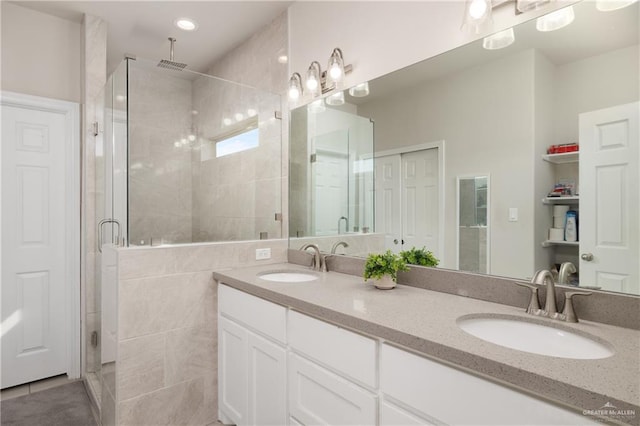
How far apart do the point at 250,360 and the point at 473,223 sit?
124 cm

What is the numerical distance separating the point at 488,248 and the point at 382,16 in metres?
1.36

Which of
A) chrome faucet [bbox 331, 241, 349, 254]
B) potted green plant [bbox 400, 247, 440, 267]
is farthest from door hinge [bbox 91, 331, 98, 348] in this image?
potted green plant [bbox 400, 247, 440, 267]

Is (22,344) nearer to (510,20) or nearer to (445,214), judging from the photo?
(445,214)

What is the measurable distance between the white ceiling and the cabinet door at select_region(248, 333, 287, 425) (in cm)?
237

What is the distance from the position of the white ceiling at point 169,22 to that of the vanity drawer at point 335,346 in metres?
2.34

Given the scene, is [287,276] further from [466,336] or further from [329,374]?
[466,336]

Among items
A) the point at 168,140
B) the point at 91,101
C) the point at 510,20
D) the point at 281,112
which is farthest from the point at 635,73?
the point at 91,101

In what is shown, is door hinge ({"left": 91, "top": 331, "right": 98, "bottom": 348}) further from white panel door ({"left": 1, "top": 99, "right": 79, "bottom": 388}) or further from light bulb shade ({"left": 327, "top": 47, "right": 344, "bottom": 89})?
light bulb shade ({"left": 327, "top": 47, "right": 344, "bottom": 89})

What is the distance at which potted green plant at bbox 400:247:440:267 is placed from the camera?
1.62 metres

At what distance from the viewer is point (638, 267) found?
106 cm

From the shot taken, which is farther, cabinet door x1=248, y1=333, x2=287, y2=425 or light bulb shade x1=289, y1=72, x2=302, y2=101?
light bulb shade x1=289, y1=72, x2=302, y2=101

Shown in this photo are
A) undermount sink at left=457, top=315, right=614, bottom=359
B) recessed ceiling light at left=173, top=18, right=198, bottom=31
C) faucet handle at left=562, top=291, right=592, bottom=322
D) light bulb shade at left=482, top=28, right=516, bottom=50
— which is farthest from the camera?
recessed ceiling light at left=173, top=18, right=198, bottom=31

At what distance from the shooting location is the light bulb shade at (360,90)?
1981 mm

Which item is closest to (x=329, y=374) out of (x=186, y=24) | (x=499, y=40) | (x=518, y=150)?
(x=518, y=150)
